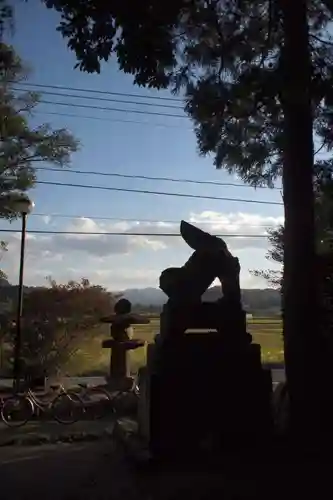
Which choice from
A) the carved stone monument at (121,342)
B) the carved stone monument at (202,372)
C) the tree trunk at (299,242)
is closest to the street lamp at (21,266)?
the carved stone monument at (121,342)

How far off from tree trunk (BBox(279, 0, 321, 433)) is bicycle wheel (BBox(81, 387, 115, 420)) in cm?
600

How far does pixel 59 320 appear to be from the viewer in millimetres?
19094

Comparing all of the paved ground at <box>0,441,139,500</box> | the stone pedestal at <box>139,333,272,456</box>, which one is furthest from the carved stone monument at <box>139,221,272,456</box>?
the paved ground at <box>0,441,139,500</box>

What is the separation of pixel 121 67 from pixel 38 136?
34.2 feet

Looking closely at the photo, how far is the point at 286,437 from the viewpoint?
316 inches

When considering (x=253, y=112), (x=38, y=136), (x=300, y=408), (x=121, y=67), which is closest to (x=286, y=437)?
(x=300, y=408)

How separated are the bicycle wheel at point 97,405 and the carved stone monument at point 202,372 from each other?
492 cm

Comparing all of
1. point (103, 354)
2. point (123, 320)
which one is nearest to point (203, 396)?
point (123, 320)

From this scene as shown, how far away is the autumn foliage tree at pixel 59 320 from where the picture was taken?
18828 millimetres

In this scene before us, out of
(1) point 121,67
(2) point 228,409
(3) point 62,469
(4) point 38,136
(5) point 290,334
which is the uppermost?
(4) point 38,136

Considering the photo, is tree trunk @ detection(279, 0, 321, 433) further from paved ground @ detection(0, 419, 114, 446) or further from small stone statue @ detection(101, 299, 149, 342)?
small stone statue @ detection(101, 299, 149, 342)

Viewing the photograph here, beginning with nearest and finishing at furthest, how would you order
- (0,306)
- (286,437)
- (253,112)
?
(286,437) → (253,112) → (0,306)

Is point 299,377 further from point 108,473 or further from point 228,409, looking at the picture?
point 108,473

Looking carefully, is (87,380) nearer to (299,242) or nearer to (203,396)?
(203,396)
